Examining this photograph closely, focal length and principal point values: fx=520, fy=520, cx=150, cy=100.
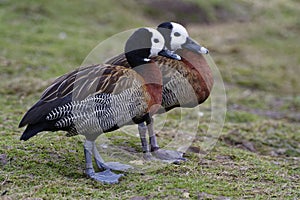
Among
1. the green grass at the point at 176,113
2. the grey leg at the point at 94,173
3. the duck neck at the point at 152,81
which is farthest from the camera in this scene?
the duck neck at the point at 152,81

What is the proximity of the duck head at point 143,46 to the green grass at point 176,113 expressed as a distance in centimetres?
134

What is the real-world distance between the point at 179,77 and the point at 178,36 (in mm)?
582

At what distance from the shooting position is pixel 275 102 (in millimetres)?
12039

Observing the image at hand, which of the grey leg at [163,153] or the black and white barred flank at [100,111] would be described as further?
the grey leg at [163,153]

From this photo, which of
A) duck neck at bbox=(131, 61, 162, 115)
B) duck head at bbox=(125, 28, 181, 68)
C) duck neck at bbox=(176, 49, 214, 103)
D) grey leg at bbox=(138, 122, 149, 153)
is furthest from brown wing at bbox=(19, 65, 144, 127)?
duck neck at bbox=(176, 49, 214, 103)

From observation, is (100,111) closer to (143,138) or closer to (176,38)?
(143,138)

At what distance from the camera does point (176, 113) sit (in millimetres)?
10141

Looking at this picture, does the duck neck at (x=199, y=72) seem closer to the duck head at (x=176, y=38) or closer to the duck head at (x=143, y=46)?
the duck head at (x=176, y=38)

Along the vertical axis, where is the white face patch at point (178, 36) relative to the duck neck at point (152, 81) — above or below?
above

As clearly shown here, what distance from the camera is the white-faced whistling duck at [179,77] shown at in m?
6.87

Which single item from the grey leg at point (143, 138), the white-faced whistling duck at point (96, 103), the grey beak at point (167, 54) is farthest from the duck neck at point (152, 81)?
the grey leg at point (143, 138)

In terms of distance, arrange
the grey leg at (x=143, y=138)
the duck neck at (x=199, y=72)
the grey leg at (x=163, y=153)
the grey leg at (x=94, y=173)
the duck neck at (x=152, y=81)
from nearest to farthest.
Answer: the grey leg at (x=94, y=173) < the duck neck at (x=152, y=81) < the grey leg at (x=163, y=153) < the grey leg at (x=143, y=138) < the duck neck at (x=199, y=72)

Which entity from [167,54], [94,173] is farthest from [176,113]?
[94,173]

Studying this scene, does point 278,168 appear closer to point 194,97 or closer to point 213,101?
point 194,97
